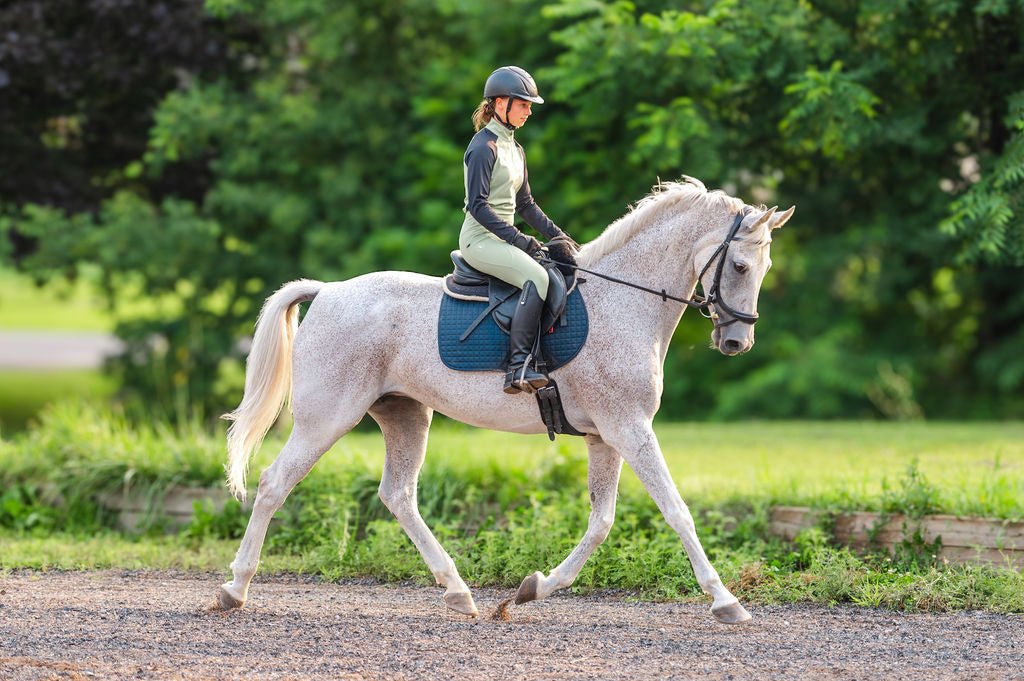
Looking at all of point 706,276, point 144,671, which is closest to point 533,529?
point 706,276

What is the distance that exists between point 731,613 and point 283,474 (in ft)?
8.12

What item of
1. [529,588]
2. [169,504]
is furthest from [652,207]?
[169,504]

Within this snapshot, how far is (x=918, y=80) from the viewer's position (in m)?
11.7

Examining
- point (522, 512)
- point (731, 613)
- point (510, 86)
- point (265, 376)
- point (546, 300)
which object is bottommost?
point (731, 613)

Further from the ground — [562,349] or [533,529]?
[562,349]

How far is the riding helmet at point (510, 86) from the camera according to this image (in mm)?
6164

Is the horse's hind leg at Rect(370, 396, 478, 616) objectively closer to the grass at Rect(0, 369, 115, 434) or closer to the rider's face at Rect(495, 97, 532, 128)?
the rider's face at Rect(495, 97, 532, 128)

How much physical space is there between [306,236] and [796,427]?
6.24 metres

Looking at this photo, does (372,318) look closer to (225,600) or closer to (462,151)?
(225,600)

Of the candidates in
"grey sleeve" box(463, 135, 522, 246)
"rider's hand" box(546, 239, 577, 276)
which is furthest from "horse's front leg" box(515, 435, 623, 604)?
"grey sleeve" box(463, 135, 522, 246)

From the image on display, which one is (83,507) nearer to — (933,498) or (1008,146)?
(933,498)

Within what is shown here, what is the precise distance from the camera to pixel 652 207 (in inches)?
249

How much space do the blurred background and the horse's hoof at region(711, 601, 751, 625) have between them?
5.58m

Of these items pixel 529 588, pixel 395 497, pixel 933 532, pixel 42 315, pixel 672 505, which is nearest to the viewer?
pixel 672 505
